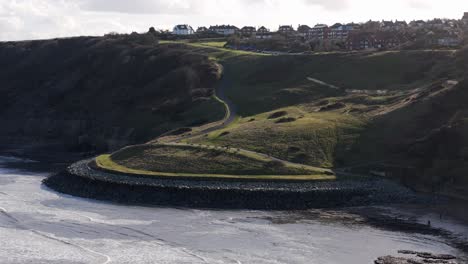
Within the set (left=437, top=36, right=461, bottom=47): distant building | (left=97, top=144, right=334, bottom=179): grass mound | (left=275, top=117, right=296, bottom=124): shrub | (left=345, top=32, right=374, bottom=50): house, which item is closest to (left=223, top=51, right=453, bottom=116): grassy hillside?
(left=275, top=117, right=296, bottom=124): shrub

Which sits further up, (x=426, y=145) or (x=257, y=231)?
(x=426, y=145)

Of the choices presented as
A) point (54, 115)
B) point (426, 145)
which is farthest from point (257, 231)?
point (54, 115)

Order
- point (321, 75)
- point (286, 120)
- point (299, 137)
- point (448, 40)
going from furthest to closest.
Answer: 1. point (448, 40)
2. point (321, 75)
3. point (286, 120)
4. point (299, 137)

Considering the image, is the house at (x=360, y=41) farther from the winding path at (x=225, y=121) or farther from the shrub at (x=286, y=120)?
the shrub at (x=286, y=120)

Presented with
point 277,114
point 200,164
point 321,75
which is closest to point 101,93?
point 321,75

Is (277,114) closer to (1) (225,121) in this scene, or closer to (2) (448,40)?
(1) (225,121)

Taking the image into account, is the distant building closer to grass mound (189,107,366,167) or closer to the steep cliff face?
the steep cliff face

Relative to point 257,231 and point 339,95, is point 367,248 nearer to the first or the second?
point 257,231

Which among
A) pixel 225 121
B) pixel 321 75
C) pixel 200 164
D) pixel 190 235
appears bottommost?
pixel 190 235
